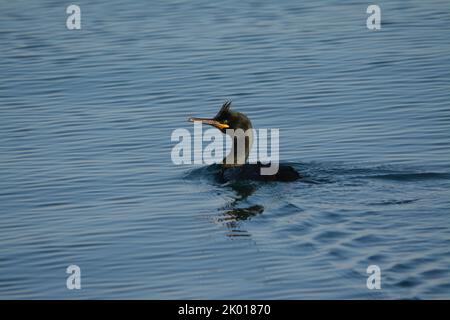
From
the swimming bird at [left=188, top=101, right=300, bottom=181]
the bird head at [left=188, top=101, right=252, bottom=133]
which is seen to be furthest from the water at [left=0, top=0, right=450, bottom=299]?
the bird head at [left=188, top=101, right=252, bottom=133]

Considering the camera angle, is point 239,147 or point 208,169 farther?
point 208,169

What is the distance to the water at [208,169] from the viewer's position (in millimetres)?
10023

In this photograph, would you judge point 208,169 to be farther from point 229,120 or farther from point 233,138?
point 229,120

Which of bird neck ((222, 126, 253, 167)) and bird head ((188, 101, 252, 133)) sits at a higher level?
bird head ((188, 101, 252, 133))

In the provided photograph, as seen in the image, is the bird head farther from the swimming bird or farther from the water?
the water

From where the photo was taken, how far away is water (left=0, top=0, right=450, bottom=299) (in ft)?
32.9

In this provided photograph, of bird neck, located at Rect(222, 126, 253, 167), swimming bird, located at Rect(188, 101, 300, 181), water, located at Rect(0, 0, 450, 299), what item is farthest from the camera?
bird neck, located at Rect(222, 126, 253, 167)

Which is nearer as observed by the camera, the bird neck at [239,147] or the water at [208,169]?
the water at [208,169]

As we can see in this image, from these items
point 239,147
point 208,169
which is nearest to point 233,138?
point 239,147

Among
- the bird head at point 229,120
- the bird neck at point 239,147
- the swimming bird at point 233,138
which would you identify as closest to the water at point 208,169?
the swimming bird at point 233,138

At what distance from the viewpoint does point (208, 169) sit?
14102mm

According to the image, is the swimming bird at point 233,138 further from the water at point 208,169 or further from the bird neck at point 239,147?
the water at point 208,169
